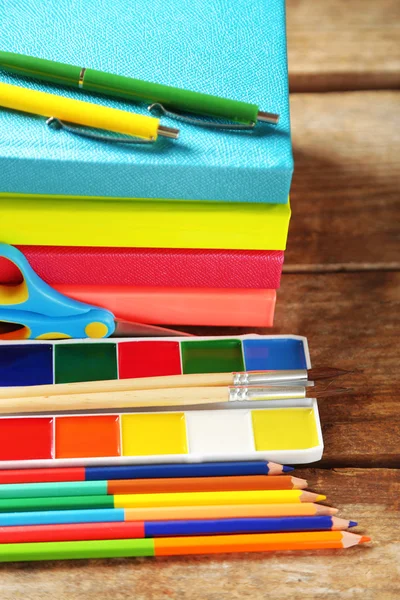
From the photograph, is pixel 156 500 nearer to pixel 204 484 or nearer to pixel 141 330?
pixel 204 484

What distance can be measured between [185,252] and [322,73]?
32 cm

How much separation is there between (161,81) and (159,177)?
86 mm

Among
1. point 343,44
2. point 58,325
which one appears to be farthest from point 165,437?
point 343,44

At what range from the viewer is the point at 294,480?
64 centimetres

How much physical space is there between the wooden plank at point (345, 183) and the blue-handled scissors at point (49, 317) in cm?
16

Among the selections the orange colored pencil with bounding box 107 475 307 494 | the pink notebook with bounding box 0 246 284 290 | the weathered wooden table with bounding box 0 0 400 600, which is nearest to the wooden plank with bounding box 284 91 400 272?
the weathered wooden table with bounding box 0 0 400 600

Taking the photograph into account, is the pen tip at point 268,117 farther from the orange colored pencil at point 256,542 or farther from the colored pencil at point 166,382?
the orange colored pencil at point 256,542

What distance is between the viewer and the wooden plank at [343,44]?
0.88m

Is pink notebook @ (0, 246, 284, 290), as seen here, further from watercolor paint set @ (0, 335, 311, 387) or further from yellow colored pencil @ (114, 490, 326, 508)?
yellow colored pencil @ (114, 490, 326, 508)

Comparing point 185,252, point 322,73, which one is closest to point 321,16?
point 322,73

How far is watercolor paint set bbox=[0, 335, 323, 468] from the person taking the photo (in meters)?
0.65

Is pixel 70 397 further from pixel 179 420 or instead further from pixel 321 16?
pixel 321 16

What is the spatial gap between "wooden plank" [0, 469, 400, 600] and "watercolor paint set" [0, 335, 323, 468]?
7cm

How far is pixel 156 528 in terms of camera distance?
62 cm
